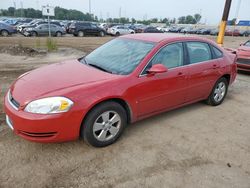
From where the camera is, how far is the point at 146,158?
3.09 m

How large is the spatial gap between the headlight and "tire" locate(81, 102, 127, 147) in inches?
14.9

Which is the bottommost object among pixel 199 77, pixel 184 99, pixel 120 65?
pixel 184 99

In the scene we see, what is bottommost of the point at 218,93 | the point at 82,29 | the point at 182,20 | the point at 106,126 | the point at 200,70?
the point at 182,20

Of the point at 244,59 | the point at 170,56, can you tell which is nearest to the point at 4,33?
the point at 244,59

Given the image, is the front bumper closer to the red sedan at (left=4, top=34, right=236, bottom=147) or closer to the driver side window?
the red sedan at (left=4, top=34, right=236, bottom=147)

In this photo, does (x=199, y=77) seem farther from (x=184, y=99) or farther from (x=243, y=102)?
(x=243, y=102)

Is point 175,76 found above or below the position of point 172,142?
above

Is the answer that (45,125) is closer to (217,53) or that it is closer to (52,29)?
(217,53)

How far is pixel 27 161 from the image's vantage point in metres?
2.92

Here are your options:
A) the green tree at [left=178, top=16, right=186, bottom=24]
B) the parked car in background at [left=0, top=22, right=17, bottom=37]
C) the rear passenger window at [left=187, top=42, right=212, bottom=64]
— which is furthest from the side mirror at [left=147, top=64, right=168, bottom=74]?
the green tree at [left=178, top=16, right=186, bottom=24]

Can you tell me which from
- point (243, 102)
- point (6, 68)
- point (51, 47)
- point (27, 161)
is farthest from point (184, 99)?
point (51, 47)

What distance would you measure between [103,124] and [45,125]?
794mm

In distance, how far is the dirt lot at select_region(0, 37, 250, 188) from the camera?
2660 millimetres

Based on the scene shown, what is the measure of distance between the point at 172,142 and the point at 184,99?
106cm
